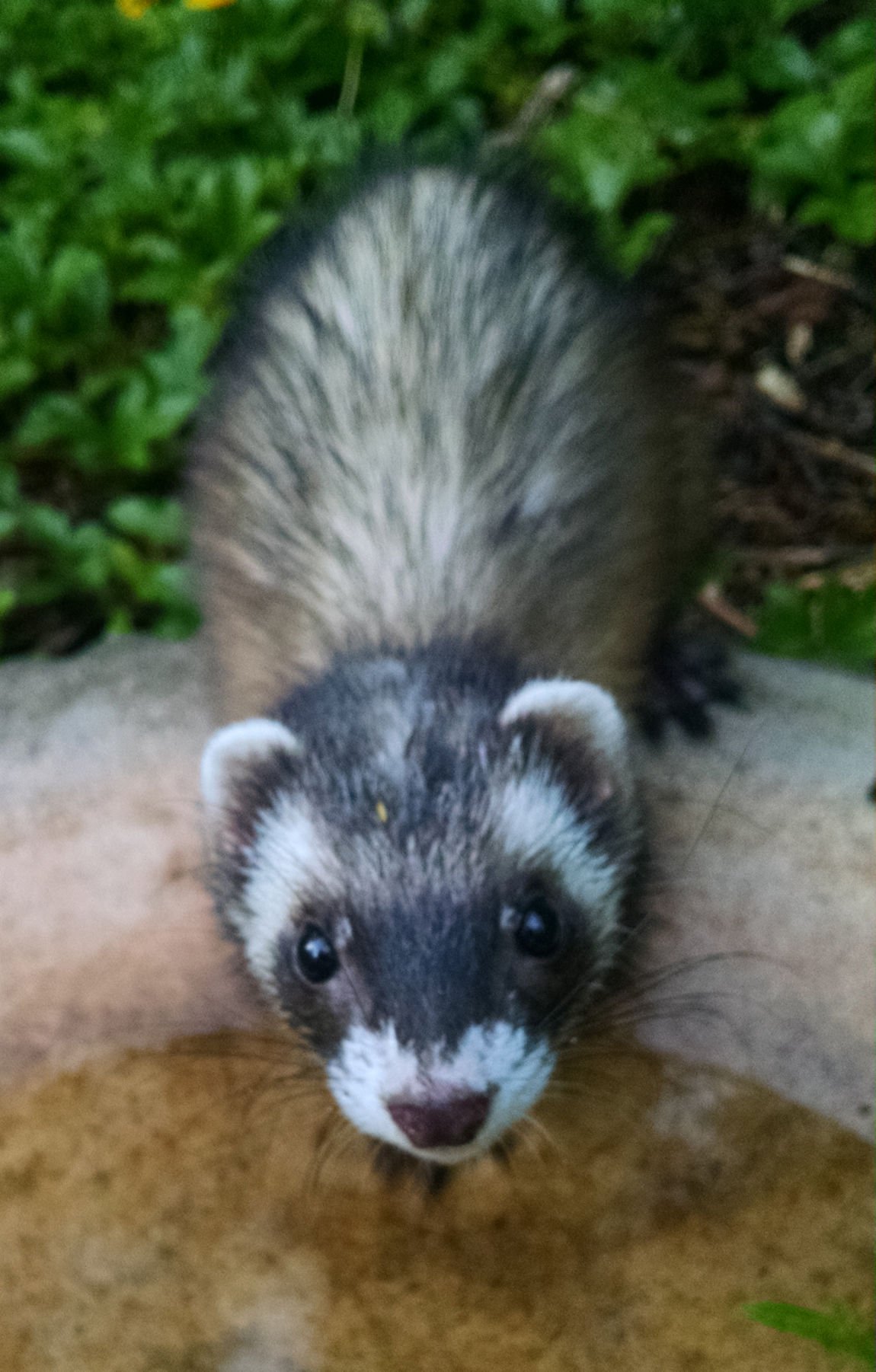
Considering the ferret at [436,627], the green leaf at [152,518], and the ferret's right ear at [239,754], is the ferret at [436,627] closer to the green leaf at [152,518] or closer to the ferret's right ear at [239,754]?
the ferret's right ear at [239,754]

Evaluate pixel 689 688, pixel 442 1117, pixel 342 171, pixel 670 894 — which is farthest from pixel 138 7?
pixel 442 1117

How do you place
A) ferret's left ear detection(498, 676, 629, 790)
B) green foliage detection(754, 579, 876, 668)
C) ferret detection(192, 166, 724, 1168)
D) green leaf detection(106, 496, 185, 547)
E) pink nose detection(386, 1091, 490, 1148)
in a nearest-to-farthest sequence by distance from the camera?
pink nose detection(386, 1091, 490, 1148), ferret detection(192, 166, 724, 1168), ferret's left ear detection(498, 676, 629, 790), green foliage detection(754, 579, 876, 668), green leaf detection(106, 496, 185, 547)

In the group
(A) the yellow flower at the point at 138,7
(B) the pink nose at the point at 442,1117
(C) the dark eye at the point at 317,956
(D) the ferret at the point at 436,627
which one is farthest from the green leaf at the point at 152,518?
(B) the pink nose at the point at 442,1117

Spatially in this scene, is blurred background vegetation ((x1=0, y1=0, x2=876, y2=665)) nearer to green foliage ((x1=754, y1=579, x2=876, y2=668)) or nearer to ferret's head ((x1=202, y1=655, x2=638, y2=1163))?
green foliage ((x1=754, y1=579, x2=876, y2=668))

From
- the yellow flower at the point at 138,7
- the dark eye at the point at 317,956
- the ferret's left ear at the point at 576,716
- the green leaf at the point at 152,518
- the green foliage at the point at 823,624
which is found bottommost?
the green foliage at the point at 823,624

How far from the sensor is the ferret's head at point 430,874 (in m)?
1.33

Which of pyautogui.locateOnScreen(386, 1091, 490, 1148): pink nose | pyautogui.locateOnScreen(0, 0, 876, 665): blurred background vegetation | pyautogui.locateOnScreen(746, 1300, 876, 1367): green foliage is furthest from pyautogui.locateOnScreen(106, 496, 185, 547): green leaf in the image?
pyautogui.locateOnScreen(746, 1300, 876, 1367): green foliage

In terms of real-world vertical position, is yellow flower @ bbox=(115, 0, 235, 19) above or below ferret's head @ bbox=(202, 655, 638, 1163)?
above

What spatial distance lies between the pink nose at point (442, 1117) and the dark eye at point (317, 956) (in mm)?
217

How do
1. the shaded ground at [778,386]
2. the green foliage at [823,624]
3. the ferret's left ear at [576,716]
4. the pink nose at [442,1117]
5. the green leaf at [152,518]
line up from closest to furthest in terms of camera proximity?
1. the pink nose at [442,1117]
2. the ferret's left ear at [576,716]
3. the green foliage at [823,624]
4. the green leaf at [152,518]
5. the shaded ground at [778,386]

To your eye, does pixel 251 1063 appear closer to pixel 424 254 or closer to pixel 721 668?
pixel 721 668

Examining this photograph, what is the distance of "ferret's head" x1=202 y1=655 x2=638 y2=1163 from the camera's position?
4.35ft

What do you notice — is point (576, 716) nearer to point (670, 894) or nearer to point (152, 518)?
point (670, 894)

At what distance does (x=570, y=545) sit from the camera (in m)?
2.05
